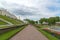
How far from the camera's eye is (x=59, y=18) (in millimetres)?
104375

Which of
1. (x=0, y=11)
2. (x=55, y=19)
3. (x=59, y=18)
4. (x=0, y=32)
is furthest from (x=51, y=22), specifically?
(x=0, y=32)

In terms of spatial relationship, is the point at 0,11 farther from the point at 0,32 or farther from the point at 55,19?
the point at 0,32

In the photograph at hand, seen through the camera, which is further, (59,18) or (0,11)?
(0,11)

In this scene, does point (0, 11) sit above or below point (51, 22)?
above

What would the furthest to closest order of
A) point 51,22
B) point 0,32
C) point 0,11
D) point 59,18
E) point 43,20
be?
point 43,20
point 0,11
point 59,18
point 51,22
point 0,32

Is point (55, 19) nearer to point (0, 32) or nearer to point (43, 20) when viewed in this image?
point (43, 20)

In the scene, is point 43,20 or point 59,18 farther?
point 43,20

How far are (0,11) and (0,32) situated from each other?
100157 millimetres

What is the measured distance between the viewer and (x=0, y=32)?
15.4m

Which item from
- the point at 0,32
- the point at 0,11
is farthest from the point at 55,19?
the point at 0,32

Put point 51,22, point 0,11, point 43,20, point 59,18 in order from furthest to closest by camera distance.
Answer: point 43,20 → point 0,11 → point 59,18 → point 51,22

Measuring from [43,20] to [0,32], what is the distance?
10645 centimetres

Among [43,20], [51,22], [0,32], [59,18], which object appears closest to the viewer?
[0,32]

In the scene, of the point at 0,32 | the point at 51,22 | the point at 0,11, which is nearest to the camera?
the point at 0,32
